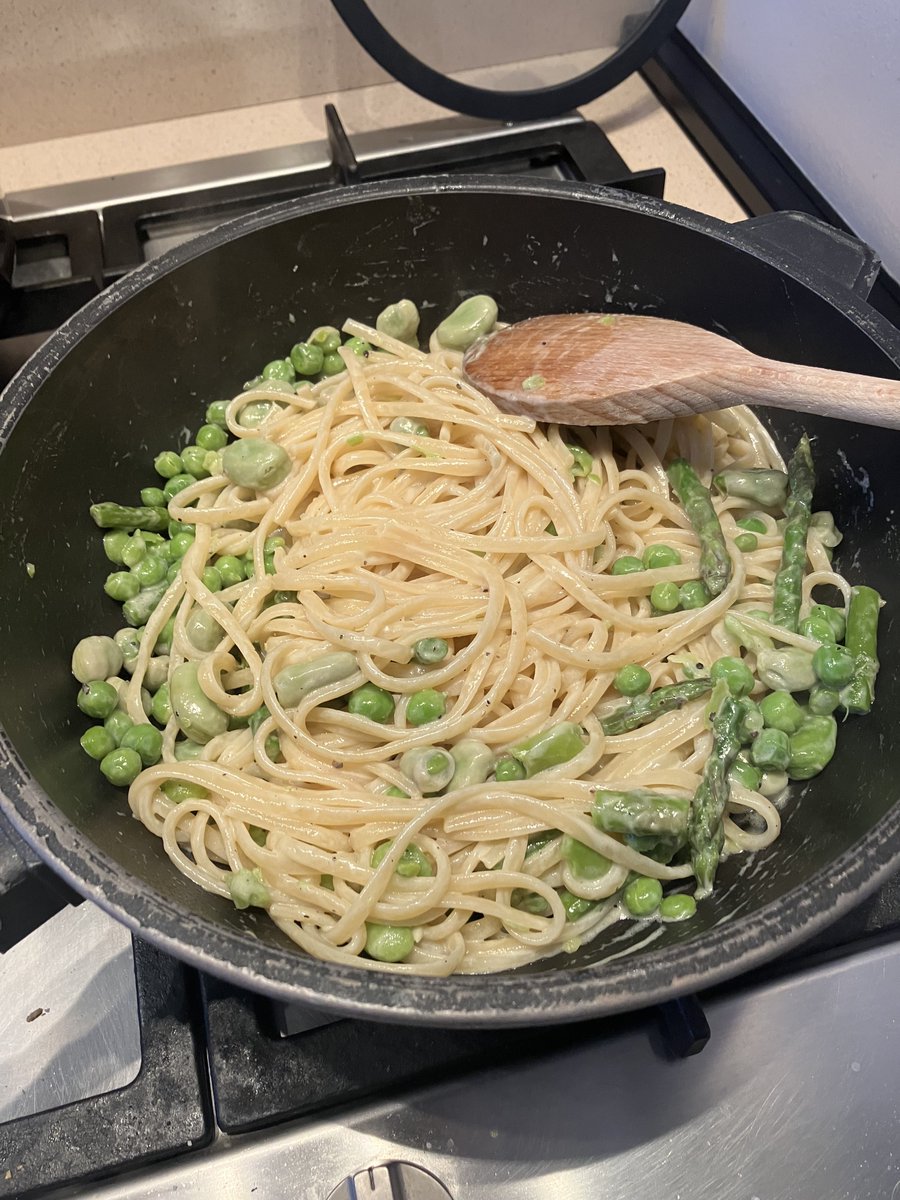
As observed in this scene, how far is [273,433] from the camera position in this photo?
332 centimetres

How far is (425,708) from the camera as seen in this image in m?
2.65

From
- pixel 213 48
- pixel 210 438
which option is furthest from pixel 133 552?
pixel 213 48

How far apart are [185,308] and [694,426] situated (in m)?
1.97

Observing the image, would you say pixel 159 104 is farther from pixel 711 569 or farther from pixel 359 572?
pixel 711 569

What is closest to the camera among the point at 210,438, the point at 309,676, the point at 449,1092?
the point at 449,1092

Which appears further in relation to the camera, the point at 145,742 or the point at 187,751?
the point at 187,751

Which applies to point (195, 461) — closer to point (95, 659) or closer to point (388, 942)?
point (95, 659)

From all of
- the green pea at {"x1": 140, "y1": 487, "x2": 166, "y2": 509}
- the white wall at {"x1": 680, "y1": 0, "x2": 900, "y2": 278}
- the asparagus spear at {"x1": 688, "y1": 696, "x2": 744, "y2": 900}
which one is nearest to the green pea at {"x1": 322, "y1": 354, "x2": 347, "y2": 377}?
the green pea at {"x1": 140, "y1": 487, "x2": 166, "y2": 509}


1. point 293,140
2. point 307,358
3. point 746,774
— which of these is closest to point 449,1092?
point 746,774

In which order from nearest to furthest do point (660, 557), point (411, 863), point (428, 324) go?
1. point (411, 863)
2. point (660, 557)
3. point (428, 324)

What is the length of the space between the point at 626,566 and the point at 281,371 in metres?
1.62

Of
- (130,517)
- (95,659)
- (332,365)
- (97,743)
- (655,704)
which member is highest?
(332,365)

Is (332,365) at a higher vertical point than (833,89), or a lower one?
higher

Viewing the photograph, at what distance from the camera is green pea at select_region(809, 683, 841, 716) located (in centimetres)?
254
